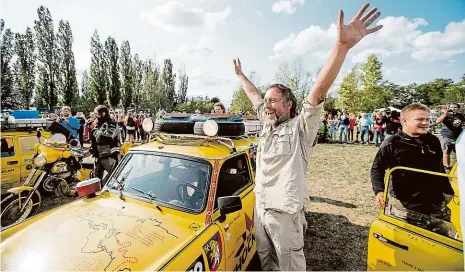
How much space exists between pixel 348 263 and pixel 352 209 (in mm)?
2110

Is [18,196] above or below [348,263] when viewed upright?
above

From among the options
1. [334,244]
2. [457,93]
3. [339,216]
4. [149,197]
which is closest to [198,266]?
[149,197]

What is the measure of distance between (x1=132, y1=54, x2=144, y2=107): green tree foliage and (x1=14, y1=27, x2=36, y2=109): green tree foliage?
46.9 ft

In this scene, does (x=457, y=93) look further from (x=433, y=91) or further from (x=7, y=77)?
(x=7, y=77)

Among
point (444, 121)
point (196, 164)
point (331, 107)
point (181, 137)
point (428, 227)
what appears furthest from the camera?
point (331, 107)

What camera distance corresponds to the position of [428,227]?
219 centimetres

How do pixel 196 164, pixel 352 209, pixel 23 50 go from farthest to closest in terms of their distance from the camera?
pixel 23 50, pixel 352 209, pixel 196 164

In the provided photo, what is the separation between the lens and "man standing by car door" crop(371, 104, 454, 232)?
98.4 inches

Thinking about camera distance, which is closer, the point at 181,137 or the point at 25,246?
the point at 25,246

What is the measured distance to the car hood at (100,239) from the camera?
1708mm

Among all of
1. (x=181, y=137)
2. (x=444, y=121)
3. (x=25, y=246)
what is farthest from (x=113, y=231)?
(x=444, y=121)

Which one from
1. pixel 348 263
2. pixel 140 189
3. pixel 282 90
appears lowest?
pixel 348 263

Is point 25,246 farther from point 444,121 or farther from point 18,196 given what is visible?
point 444,121

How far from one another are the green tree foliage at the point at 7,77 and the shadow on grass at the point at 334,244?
26.2m
